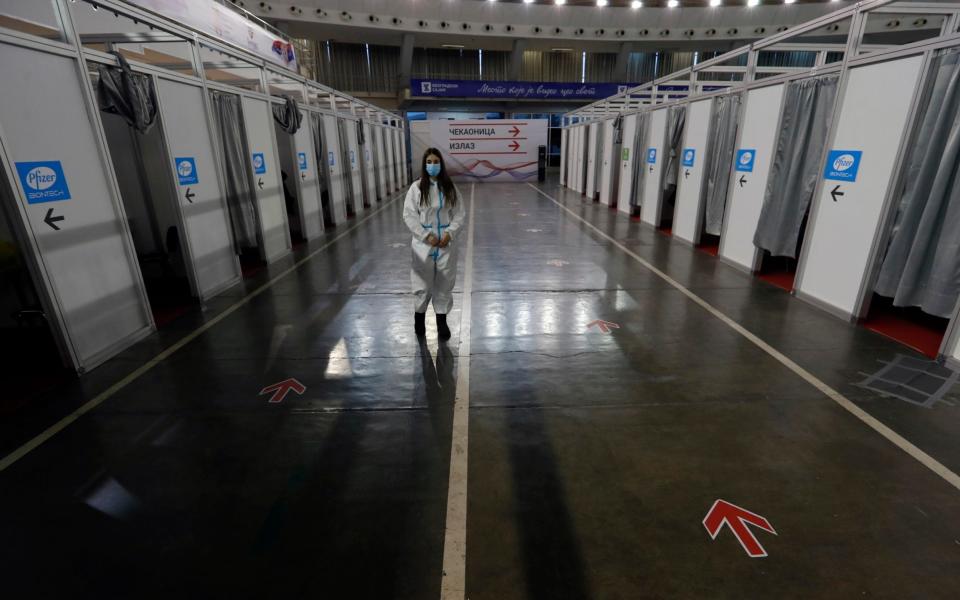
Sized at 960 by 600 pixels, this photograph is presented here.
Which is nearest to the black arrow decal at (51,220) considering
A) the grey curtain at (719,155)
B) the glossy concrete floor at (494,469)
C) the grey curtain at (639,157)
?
the glossy concrete floor at (494,469)

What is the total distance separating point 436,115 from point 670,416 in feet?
104

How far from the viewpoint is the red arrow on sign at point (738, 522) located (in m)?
2.48

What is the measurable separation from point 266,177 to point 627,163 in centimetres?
951

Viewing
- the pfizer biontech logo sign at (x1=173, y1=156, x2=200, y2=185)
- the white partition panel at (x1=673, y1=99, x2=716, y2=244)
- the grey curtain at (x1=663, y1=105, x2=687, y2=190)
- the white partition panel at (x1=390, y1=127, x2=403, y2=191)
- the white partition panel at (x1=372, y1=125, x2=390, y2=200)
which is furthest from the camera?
the white partition panel at (x1=390, y1=127, x2=403, y2=191)

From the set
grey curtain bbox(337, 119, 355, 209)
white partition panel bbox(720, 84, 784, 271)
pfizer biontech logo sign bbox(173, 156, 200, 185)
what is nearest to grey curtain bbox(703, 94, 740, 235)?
white partition panel bbox(720, 84, 784, 271)

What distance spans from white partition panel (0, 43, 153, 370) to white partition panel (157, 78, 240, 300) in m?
1.15

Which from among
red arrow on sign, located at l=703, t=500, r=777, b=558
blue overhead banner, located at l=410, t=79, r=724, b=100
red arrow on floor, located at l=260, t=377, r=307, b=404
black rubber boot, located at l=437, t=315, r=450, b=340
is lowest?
red arrow on sign, located at l=703, t=500, r=777, b=558

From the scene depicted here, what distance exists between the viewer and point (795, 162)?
6188 millimetres

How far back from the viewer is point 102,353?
4672 millimetres

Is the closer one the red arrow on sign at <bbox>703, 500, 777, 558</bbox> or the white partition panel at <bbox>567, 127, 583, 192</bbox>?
the red arrow on sign at <bbox>703, 500, 777, 558</bbox>

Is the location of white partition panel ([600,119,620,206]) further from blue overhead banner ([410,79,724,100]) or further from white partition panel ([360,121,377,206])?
blue overhead banner ([410,79,724,100])

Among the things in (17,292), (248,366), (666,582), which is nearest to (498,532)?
(666,582)

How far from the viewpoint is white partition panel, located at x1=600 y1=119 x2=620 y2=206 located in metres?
14.7

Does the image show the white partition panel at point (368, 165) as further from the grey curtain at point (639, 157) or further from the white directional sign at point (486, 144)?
the white directional sign at point (486, 144)
